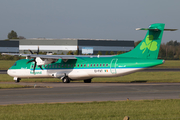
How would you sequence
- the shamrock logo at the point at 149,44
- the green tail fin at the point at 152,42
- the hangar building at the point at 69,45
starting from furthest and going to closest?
the hangar building at the point at 69,45
the shamrock logo at the point at 149,44
the green tail fin at the point at 152,42

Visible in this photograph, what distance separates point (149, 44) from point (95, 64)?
23.8 feet

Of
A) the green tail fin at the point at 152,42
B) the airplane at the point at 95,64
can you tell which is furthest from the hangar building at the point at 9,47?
the green tail fin at the point at 152,42

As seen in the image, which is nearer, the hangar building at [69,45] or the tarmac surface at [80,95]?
the tarmac surface at [80,95]

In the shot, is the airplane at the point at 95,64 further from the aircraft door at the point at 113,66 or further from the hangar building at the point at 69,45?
the hangar building at the point at 69,45

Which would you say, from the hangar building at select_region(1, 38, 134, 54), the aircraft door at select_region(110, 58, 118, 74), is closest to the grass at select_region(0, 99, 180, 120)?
the aircraft door at select_region(110, 58, 118, 74)

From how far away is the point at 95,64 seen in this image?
3597 cm

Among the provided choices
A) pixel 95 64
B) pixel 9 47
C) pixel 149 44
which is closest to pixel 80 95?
pixel 95 64

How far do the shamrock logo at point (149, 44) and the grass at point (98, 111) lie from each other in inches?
606

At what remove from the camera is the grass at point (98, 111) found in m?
13.6

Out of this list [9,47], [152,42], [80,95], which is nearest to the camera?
[80,95]

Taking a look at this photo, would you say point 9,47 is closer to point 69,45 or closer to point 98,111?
point 69,45

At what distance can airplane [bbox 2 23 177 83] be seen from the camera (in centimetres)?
3334

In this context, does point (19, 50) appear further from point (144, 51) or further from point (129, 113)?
point (129, 113)

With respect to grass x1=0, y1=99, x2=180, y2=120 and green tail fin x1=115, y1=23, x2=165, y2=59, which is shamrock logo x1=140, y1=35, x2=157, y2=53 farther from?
grass x1=0, y1=99, x2=180, y2=120
